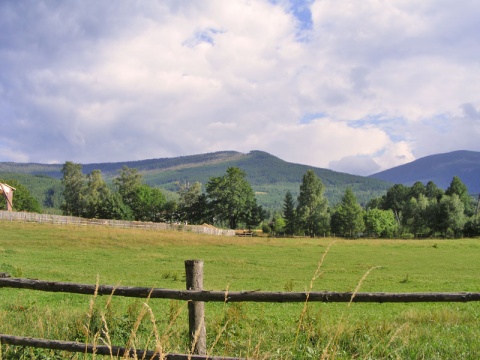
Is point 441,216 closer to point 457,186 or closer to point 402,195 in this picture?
point 457,186

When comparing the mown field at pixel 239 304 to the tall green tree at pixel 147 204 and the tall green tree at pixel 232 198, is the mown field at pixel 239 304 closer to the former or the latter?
the tall green tree at pixel 232 198

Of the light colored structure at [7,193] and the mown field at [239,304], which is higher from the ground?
the light colored structure at [7,193]

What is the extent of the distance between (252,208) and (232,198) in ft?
20.8

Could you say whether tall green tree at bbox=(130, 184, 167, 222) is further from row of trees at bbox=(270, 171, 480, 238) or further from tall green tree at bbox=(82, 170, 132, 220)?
row of trees at bbox=(270, 171, 480, 238)

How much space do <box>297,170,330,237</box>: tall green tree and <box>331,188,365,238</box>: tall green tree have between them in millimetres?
2438

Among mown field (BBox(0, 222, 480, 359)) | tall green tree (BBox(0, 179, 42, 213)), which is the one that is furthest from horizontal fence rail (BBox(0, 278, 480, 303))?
tall green tree (BBox(0, 179, 42, 213))

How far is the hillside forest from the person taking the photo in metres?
87.2

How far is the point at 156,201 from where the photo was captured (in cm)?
11069

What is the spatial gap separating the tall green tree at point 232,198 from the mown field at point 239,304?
142ft

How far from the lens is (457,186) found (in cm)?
10462

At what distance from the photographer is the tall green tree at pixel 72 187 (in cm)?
10694

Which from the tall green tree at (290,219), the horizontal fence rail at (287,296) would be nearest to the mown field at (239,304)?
the horizontal fence rail at (287,296)

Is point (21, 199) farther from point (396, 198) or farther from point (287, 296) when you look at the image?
point (287, 296)

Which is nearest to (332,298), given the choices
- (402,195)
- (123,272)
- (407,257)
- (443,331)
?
(443,331)
